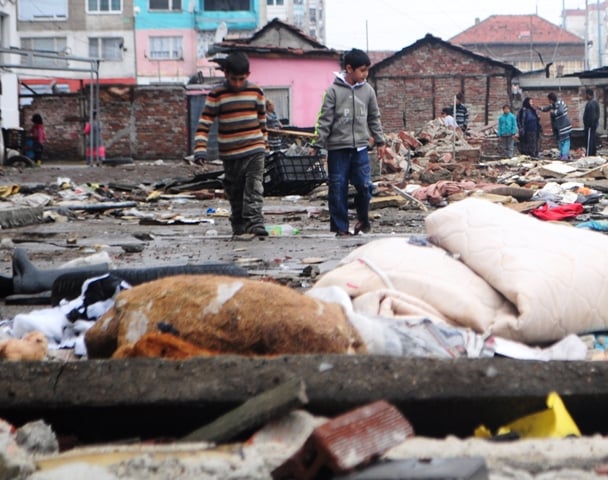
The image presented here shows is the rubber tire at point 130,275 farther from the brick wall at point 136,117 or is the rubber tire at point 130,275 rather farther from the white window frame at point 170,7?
the white window frame at point 170,7

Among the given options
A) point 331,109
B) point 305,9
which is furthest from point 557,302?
point 305,9

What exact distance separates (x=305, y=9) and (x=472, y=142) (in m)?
55.5

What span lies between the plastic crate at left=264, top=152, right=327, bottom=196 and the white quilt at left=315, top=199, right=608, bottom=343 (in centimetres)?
1203

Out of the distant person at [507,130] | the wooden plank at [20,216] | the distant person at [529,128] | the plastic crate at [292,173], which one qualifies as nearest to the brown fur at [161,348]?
the wooden plank at [20,216]

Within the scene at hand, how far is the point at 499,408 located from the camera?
319 centimetres

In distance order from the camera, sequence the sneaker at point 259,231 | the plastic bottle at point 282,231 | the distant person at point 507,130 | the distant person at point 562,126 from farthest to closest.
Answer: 1. the distant person at point 507,130
2. the distant person at point 562,126
3. the plastic bottle at point 282,231
4. the sneaker at point 259,231

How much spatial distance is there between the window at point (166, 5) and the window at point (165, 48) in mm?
1919

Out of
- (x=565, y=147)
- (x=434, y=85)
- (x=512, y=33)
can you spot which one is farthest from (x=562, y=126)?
(x=512, y=33)

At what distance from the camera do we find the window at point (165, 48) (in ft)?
203

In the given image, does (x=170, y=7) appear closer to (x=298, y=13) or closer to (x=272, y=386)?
(x=298, y=13)

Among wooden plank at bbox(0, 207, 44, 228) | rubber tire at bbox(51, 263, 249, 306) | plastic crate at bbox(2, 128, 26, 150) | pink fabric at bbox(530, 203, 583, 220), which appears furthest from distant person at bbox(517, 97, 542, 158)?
rubber tire at bbox(51, 263, 249, 306)

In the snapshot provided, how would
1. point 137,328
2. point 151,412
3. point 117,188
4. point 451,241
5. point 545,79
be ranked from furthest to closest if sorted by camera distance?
point 545,79, point 117,188, point 451,241, point 137,328, point 151,412

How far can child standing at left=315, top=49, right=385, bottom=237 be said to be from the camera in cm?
972

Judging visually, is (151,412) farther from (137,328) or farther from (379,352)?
(379,352)
